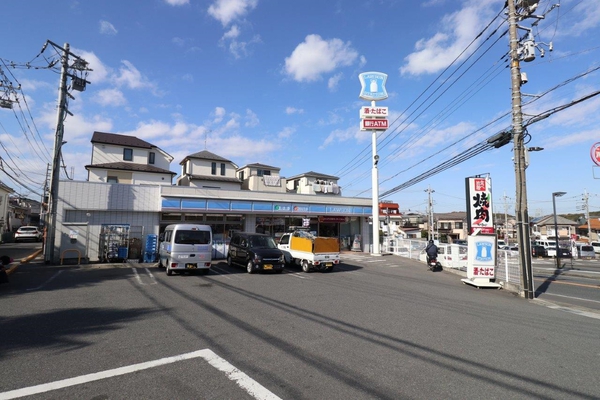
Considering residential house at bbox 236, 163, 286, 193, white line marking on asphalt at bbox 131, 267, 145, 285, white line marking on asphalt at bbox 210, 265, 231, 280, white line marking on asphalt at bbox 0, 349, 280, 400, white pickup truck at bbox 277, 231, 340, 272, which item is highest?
residential house at bbox 236, 163, 286, 193

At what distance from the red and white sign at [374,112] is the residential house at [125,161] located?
A: 1985cm

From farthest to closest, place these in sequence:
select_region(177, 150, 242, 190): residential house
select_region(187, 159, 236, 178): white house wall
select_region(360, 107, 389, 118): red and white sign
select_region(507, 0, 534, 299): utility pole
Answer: select_region(187, 159, 236, 178): white house wall, select_region(177, 150, 242, 190): residential house, select_region(360, 107, 389, 118): red and white sign, select_region(507, 0, 534, 299): utility pole

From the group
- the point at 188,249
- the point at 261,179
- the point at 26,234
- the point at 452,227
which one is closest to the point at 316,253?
the point at 188,249

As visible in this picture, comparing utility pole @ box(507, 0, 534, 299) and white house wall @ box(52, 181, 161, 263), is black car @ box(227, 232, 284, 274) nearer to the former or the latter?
white house wall @ box(52, 181, 161, 263)

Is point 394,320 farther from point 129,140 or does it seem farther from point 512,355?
point 129,140

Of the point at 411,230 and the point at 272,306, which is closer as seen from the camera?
the point at 272,306

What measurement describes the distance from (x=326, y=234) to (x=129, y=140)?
24.0 metres

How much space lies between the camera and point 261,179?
33375 millimetres

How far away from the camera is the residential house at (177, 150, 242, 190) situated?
33312mm

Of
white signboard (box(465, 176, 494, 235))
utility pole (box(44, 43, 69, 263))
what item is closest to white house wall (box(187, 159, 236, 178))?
utility pole (box(44, 43, 69, 263))

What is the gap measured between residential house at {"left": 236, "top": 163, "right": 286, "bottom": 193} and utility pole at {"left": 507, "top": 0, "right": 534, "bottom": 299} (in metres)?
23.6

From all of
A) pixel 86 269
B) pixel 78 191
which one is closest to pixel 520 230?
pixel 86 269

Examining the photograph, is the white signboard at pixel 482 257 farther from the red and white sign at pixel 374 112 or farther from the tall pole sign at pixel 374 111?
the red and white sign at pixel 374 112

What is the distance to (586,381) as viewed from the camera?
4.25 metres
